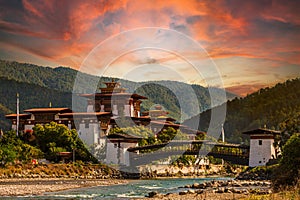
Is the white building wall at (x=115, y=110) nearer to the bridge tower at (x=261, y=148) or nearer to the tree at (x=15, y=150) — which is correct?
the tree at (x=15, y=150)

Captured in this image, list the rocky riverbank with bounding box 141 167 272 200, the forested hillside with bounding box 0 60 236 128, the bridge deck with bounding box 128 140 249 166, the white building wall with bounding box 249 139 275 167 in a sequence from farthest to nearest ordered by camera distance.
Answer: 1. the forested hillside with bounding box 0 60 236 128
2. the bridge deck with bounding box 128 140 249 166
3. the white building wall with bounding box 249 139 275 167
4. the rocky riverbank with bounding box 141 167 272 200

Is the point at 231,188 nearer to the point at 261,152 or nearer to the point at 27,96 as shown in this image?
the point at 261,152

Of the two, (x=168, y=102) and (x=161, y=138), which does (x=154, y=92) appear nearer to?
(x=168, y=102)

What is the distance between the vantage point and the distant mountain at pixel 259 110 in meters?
88.2

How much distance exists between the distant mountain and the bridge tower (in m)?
37.8

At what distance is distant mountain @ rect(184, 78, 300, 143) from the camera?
88.2 m

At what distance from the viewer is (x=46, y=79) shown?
445 feet

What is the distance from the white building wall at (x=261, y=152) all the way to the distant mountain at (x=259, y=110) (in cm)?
3804

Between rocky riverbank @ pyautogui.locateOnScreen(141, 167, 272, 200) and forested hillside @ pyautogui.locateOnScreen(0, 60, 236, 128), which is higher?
forested hillside @ pyautogui.locateOnScreen(0, 60, 236, 128)

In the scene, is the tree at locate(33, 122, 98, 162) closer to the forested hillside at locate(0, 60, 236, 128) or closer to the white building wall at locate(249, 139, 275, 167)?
the white building wall at locate(249, 139, 275, 167)

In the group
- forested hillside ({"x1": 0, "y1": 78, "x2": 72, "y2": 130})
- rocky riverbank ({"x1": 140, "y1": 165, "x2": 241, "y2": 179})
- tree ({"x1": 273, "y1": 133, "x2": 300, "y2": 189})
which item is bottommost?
rocky riverbank ({"x1": 140, "y1": 165, "x2": 241, "y2": 179})

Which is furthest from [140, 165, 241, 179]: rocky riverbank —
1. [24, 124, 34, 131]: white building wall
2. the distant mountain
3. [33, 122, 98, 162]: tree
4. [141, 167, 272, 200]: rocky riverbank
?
the distant mountain

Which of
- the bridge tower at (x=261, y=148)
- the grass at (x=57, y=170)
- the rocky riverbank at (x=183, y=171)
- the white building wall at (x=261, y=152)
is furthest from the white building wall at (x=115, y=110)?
the white building wall at (x=261, y=152)

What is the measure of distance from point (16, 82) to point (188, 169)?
6590cm
